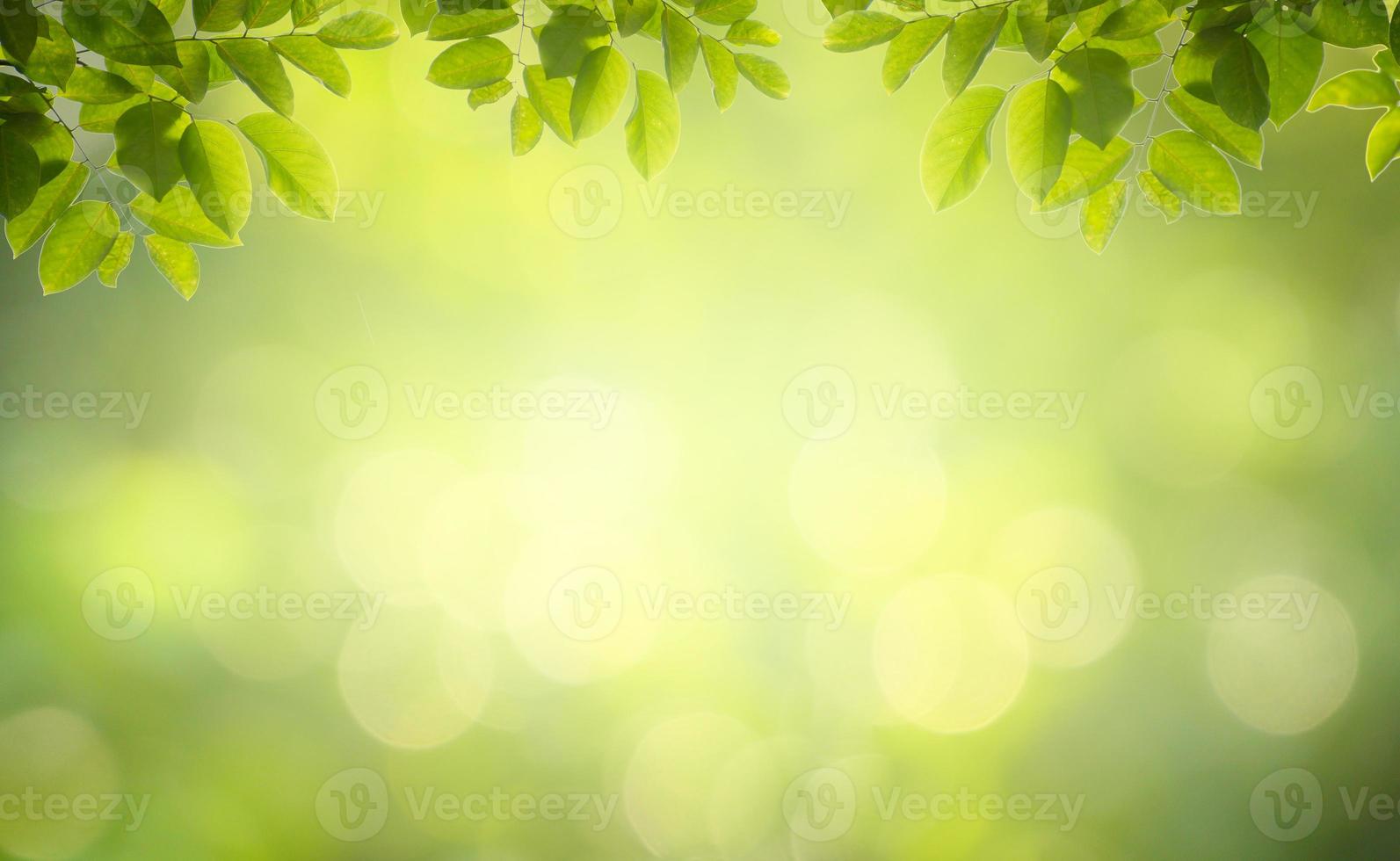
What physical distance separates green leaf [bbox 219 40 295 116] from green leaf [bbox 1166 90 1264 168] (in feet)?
1.98

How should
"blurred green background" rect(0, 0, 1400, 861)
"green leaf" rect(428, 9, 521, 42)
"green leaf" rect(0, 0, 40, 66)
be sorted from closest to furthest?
"green leaf" rect(0, 0, 40, 66) → "green leaf" rect(428, 9, 521, 42) → "blurred green background" rect(0, 0, 1400, 861)

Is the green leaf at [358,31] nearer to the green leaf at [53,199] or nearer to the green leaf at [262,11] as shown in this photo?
the green leaf at [262,11]

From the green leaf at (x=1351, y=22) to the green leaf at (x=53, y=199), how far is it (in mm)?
835

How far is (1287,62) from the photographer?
508mm

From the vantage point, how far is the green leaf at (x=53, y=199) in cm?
60

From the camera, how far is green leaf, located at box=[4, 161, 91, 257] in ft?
1.96

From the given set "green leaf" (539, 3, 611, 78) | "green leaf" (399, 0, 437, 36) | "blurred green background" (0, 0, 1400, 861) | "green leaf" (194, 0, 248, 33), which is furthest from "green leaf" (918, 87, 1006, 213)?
"blurred green background" (0, 0, 1400, 861)

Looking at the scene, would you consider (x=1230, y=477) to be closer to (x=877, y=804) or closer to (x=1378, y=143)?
(x=877, y=804)

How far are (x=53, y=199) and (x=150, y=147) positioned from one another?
149 millimetres

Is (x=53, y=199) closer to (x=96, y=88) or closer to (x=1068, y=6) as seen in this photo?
(x=96, y=88)

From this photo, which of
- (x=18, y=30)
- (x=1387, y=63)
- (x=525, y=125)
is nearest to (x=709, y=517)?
(x=525, y=125)

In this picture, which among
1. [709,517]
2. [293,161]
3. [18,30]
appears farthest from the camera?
[709,517]

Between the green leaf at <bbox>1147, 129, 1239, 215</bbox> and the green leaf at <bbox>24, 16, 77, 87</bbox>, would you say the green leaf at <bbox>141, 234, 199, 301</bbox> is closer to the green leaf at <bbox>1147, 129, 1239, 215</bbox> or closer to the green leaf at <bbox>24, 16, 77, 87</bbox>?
the green leaf at <bbox>24, 16, 77, 87</bbox>

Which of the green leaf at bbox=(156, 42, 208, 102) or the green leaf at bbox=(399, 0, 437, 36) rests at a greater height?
the green leaf at bbox=(399, 0, 437, 36)
